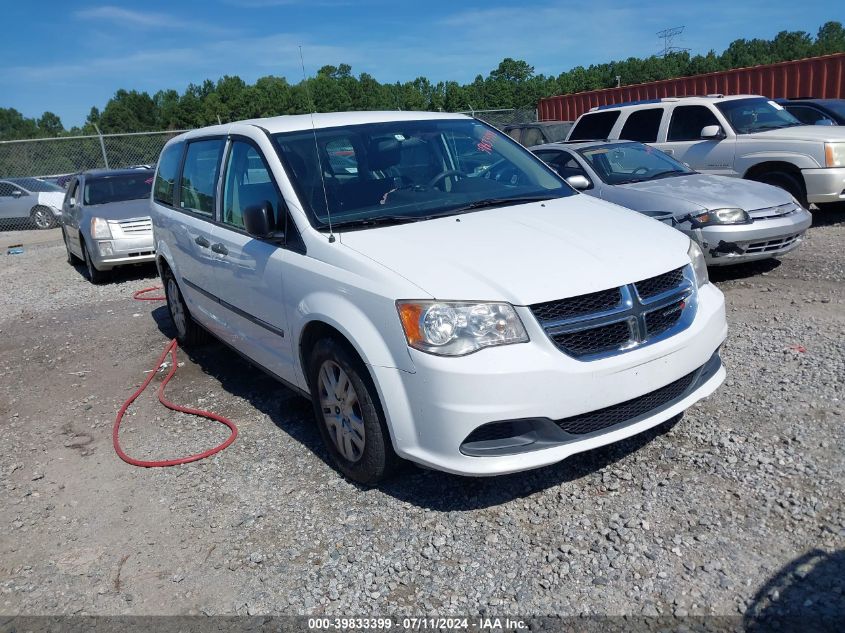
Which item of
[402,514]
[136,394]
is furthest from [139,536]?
[136,394]

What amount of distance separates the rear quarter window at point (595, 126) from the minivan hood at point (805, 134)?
6.02 ft

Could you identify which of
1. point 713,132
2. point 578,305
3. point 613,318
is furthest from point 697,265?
point 713,132

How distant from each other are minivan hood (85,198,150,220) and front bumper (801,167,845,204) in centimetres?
877

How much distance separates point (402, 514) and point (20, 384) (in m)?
4.32

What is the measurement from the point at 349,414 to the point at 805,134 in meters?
8.10

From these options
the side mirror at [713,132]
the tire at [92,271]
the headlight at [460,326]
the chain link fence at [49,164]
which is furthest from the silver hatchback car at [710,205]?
the chain link fence at [49,164]

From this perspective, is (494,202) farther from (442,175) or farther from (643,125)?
(643,125)

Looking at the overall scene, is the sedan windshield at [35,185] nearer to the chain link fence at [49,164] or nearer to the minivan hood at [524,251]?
the chain link fence at [49,164]

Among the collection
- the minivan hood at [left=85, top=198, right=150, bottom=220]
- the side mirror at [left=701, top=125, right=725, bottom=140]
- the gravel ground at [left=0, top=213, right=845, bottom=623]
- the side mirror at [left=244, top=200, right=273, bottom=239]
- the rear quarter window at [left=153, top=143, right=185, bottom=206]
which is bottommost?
the gravel ground at [left=0, top=213, right=845, bottom=623]

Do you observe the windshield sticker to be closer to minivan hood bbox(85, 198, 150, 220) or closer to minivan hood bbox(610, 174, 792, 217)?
minivan hood bbox(610, 174, 792, 217)

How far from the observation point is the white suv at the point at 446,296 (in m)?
3.05

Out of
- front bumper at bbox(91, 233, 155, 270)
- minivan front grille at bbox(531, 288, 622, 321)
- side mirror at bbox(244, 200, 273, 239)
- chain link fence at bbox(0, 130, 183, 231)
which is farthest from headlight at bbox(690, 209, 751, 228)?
chain link fence at bbox(0, 130, 183, 231)

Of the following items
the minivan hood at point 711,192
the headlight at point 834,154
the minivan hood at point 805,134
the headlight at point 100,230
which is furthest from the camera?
the headlight at point 100,230

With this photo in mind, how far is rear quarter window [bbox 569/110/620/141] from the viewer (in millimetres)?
10289
